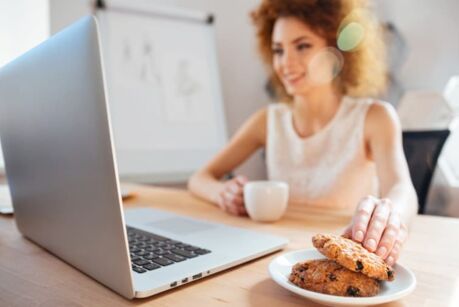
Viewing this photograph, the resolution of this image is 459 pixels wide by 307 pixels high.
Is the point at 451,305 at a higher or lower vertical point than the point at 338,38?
lower

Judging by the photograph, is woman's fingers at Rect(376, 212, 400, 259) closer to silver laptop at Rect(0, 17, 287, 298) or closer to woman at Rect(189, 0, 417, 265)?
silver laptop at Rect(0, 17, 287, 298)

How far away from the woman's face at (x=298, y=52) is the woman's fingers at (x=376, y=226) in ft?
1.98

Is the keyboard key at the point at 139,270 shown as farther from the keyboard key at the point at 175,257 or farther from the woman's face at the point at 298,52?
the woman's face at the point at 298,52

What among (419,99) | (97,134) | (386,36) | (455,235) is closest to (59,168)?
(97,134)

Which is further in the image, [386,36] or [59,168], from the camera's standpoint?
[386,36]

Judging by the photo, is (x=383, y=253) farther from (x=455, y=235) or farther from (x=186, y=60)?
(x=186, y=60)

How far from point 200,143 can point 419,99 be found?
1.02m

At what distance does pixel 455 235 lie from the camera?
0.56 meters

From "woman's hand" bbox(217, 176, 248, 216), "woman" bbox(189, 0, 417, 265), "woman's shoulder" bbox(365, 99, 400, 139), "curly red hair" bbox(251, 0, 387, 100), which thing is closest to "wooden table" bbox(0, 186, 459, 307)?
"woman's hand" bbox(217, 176, 248, 216)

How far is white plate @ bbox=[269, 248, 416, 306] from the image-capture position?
289 millimetres

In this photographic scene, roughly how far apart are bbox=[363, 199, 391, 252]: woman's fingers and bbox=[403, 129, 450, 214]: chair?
0.71 metres

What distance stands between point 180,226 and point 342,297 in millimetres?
334

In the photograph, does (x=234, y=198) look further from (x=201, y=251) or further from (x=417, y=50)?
(x=417, y=50)

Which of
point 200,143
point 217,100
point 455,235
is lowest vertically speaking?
point 455,235
